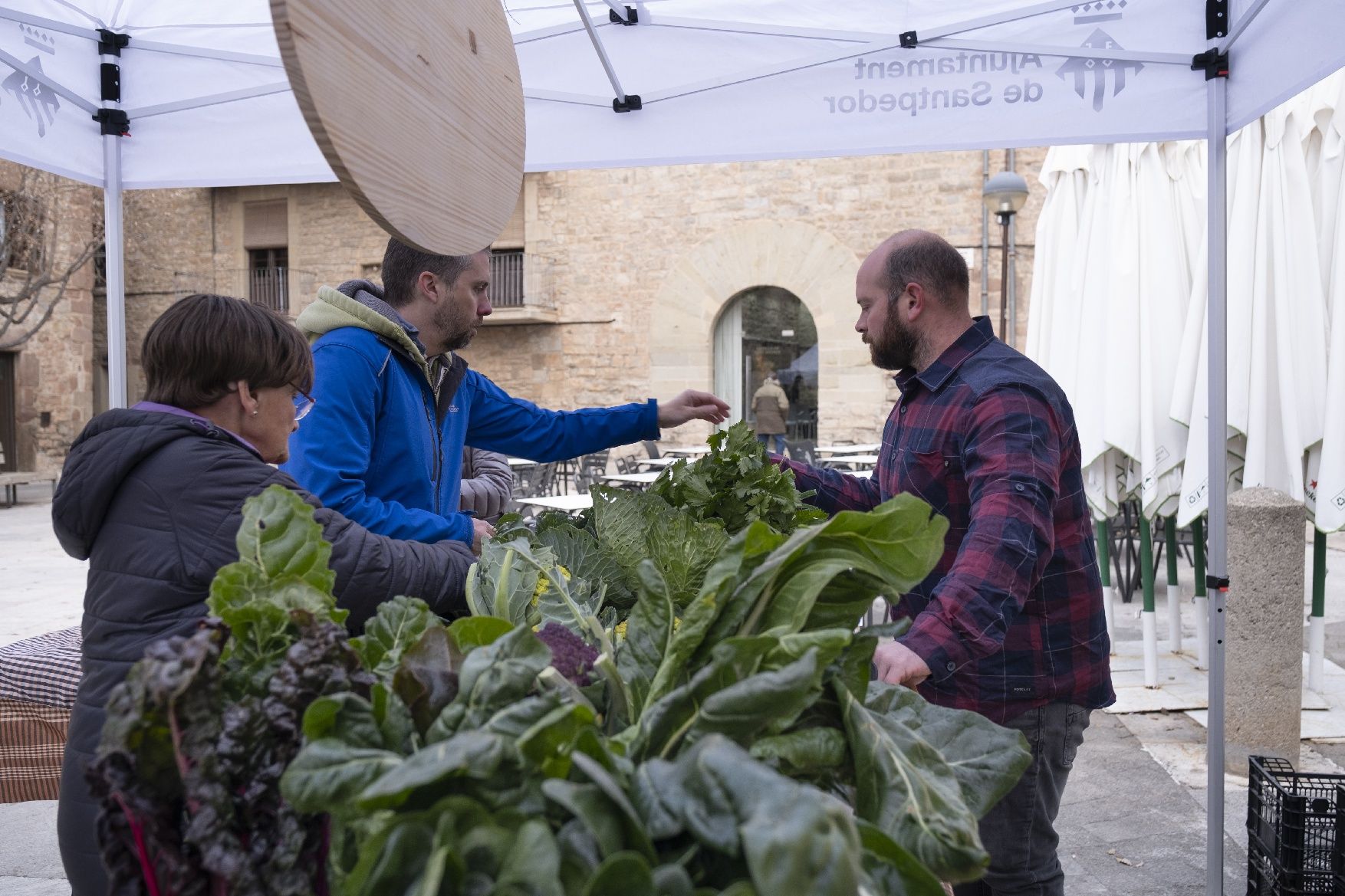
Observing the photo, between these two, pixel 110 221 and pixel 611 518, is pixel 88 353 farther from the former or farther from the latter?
pixel 611 518

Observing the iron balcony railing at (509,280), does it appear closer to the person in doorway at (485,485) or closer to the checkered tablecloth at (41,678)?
the person in doorway at (485,485)

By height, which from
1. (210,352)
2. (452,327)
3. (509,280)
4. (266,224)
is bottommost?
(210,352)

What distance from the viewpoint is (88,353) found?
2184cm

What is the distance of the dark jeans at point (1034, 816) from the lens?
7.50 ft

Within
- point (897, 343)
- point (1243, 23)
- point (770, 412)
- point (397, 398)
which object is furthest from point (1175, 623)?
point (770, 412)

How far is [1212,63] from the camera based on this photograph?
2977mm

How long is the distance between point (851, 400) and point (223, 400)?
1750 centimetres

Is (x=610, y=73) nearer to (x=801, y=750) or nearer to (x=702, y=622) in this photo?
(x=702, y=622)

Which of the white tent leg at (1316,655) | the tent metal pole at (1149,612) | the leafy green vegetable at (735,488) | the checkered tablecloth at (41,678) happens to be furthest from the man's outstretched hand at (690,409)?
the white tent leg at (1316,655)

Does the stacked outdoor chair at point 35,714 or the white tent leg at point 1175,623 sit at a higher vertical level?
the stacked outdoor chair at point 35,714

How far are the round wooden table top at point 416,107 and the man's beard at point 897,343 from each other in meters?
1.16

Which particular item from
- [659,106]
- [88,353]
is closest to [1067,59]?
[659,106]

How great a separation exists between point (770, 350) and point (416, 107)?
62.0 feet

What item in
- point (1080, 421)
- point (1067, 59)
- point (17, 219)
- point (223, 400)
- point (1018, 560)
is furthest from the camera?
point (17, 219)
